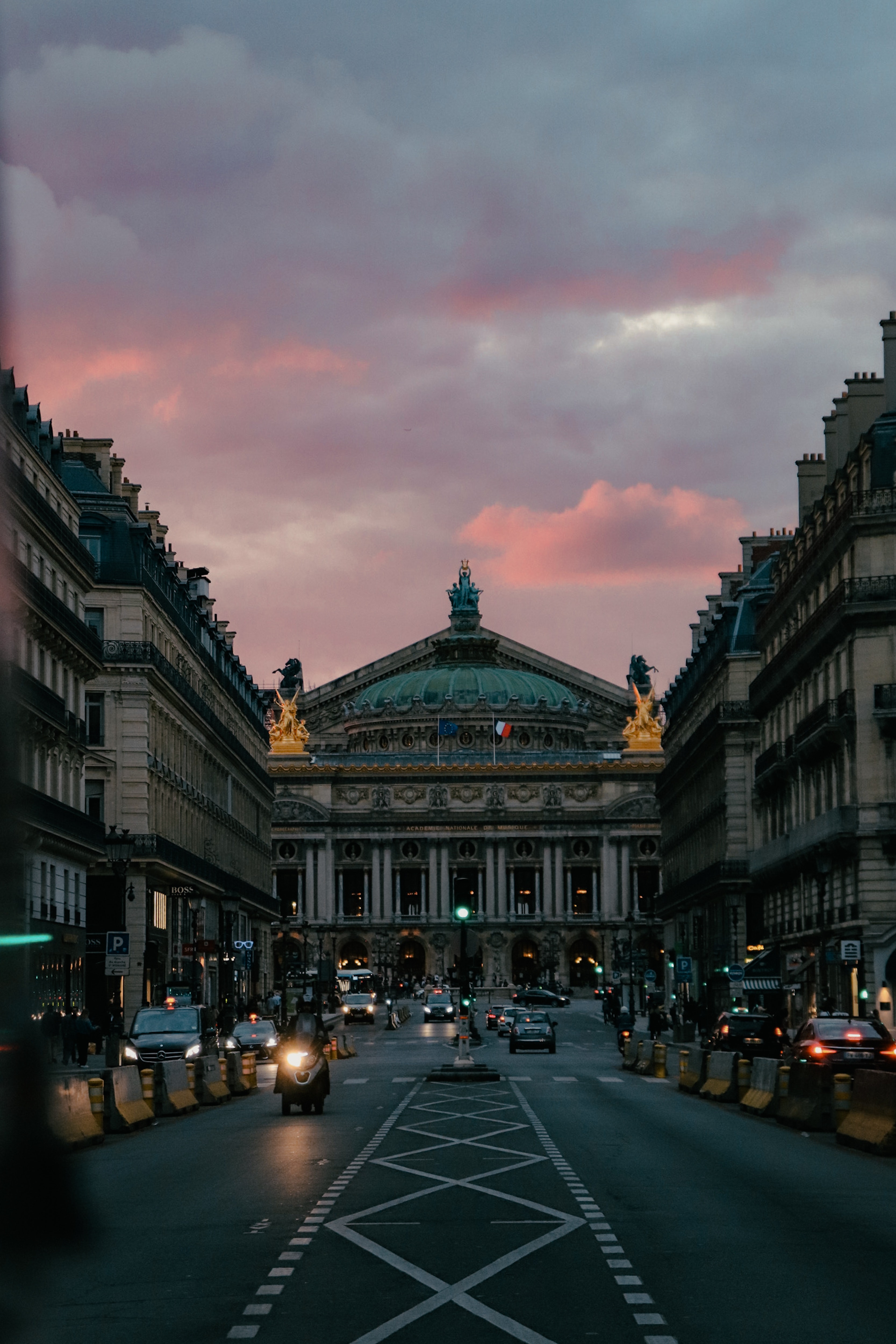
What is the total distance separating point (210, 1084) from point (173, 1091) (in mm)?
3845

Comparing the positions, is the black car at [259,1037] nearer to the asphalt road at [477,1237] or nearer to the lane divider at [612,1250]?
the asphalt road at [477,1237]

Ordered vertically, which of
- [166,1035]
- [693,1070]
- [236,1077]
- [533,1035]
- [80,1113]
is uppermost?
[166,1035]

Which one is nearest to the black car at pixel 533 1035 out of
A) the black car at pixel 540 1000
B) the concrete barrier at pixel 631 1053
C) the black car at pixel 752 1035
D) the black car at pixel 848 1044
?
the concrete barrier at pixel 631 1053

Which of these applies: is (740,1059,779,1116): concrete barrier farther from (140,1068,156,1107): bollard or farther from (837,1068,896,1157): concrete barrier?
(140,1068,156,1107): bollard

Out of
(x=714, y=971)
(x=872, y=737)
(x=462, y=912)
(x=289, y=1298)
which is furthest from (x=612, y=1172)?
(x=714, y=971)

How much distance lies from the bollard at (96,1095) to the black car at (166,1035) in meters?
14.4

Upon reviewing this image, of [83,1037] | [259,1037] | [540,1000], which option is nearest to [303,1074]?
[83,1037]

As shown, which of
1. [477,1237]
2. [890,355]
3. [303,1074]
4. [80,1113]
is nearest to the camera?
[477,1237]

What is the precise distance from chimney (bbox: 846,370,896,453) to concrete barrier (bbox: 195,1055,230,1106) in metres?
34.2

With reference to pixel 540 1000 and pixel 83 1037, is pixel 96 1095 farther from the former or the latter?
pixel 540 1000

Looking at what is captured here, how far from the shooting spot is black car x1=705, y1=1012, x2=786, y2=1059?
160 ft

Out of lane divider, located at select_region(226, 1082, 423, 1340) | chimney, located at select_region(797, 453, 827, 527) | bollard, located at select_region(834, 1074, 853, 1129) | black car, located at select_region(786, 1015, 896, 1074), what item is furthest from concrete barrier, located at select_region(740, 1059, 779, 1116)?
chimney, located at select_region(797, 453, 827, 527)

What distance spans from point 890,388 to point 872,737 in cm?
1167

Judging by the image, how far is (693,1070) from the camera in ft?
148
